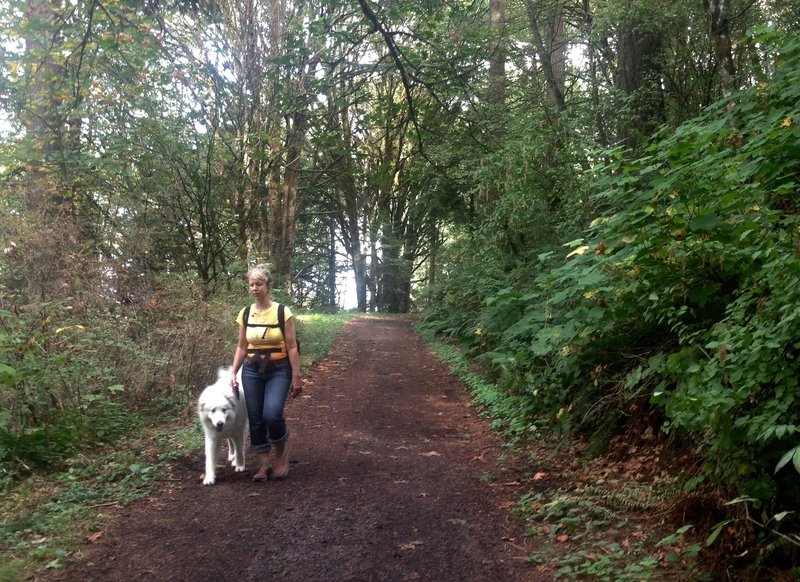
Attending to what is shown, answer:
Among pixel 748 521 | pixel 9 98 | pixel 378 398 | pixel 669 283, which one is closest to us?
pixel 748 521

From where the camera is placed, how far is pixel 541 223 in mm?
10734

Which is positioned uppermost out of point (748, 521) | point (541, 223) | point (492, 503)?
point (541, 223)

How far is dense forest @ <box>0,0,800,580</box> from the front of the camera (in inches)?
163

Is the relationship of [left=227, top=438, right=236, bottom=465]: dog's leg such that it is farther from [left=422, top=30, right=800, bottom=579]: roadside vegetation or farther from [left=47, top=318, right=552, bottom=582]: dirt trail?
[left=422, top=30, right=800, bottom=579]: roadside vegetation

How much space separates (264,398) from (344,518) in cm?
154

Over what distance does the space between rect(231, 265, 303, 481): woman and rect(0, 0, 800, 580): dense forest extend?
2.04m

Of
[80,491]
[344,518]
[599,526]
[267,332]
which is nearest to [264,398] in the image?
[267,332]

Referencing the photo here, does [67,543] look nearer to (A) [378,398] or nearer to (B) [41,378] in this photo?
(B) [41,378]

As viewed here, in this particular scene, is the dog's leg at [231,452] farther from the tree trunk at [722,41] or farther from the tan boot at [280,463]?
the tree trunk at [722,41]

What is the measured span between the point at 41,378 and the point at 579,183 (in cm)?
778

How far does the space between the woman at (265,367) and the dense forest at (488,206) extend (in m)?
2.04

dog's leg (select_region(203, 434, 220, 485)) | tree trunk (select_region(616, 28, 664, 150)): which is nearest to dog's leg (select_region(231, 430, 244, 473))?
dog's leg (select_region(203, 434, 220, 485))

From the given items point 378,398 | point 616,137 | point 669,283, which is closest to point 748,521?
point 669,283

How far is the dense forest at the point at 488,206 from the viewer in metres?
4.13
